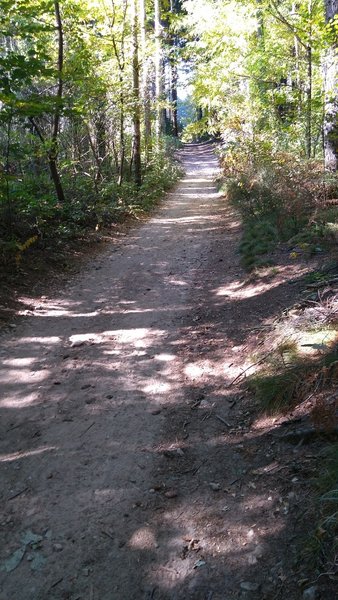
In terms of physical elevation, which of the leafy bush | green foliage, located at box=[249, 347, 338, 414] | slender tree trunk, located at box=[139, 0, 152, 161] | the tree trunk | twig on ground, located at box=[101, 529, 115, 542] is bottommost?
twig on ground, located at box=[101, 529, 115, 542]

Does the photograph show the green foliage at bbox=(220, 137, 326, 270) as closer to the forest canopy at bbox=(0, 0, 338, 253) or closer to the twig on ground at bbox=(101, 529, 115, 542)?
the forest canopy at bbox=(0, 0, 338, 253)

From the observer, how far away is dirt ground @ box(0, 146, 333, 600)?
2434 millimetres

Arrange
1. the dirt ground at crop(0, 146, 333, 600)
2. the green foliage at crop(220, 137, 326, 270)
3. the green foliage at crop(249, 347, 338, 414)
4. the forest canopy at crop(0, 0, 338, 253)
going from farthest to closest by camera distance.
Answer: the forest canopy at crop(0, 0, 338, 253), the green foliage at crop(220, 137, 326, 270), the green foliage at crop(249, 347, 338, 414), the dirt ground at crop(0, 146, 333, 600)

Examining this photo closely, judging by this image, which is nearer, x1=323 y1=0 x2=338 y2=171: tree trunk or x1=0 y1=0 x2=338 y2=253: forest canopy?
x1=323 y1=0 x2=338 y2=171: tree trunk

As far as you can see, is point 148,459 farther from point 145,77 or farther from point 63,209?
point 145,77

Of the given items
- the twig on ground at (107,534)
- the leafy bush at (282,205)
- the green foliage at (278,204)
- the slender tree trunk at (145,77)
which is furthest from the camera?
the slender tree trunk at (145,77)

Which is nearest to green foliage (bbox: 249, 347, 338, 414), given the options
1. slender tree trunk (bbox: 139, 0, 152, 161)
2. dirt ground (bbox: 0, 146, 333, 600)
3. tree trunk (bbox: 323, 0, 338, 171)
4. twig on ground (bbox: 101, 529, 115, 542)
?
dirt ground (bbox: 0, 146, 333, 600)

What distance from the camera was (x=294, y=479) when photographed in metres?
2.89

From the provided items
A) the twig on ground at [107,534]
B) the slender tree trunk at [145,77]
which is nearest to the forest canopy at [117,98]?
the slender tree trunk at [145,77]

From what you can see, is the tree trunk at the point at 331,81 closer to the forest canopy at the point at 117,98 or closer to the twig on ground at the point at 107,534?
the forest canopy at the point at 117,98

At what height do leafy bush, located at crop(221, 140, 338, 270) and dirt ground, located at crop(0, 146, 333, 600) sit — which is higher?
leafy bush, located at crop(221, 140, 338, 270)

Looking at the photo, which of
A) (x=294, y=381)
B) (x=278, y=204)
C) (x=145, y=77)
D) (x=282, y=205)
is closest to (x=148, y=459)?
(x=294, y=381)

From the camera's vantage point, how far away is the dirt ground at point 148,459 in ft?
7.98

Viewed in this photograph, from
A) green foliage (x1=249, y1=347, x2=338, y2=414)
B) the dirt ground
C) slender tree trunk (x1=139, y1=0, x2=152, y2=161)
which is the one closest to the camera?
the dirt ground
